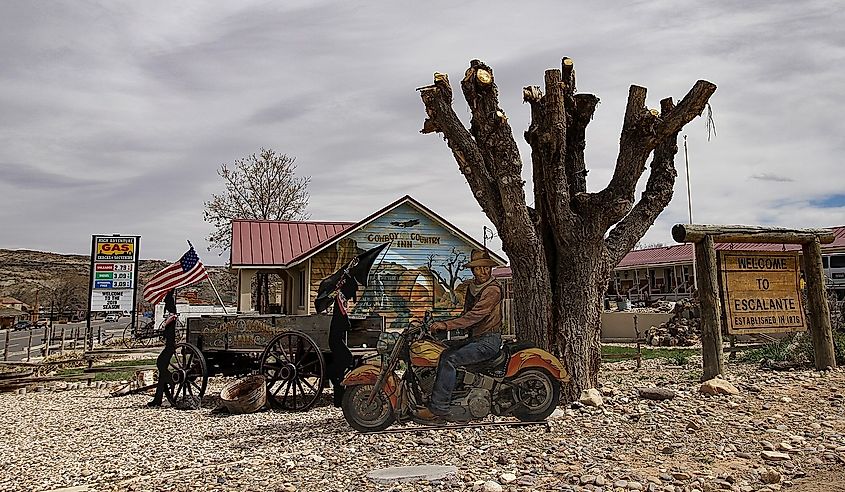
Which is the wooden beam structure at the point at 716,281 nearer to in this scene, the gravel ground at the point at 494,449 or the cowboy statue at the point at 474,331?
the gravel ground at the point at 494,449

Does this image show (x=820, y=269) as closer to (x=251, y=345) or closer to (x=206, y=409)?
(x=251, y=345)

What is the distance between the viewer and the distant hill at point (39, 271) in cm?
7300

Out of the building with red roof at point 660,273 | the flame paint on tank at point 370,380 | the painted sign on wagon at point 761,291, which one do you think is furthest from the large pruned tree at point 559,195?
the building with red roof at point 660,273

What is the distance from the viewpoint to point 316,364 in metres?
10.1

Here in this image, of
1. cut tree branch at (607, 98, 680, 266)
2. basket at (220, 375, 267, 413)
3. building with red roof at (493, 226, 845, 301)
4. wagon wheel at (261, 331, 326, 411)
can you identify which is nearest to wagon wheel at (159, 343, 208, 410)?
basket at (220, 375, 267, 413)

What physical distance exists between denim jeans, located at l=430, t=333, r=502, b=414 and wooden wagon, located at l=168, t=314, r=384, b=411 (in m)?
2.89

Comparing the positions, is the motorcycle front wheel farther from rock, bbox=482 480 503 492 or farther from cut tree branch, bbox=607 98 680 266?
cut tree branch, bbox=607 98 680 266

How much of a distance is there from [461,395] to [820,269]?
736cm

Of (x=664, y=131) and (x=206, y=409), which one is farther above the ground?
(x=664, y=131)

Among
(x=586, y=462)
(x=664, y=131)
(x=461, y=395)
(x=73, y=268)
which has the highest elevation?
(x=73, y=268)

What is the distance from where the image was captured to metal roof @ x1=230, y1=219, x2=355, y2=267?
22094 mm

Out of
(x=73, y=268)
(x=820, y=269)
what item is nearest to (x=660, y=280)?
(x=820, y=269)

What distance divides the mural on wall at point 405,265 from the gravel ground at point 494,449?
11.8 meters

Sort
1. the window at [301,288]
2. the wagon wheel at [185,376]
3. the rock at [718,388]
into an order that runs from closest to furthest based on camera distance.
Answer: the rock at [718,388]
the wagon wheel at [185,376]
the window at [301,288]
